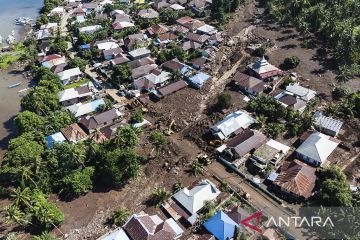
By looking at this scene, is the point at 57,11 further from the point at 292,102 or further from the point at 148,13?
the point at 292,102

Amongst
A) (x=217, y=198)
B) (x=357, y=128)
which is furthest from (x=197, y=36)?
(x=217, y=198)

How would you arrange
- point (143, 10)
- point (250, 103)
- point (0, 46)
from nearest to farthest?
point (250, 103)
point (0, 46)
point (143, 10)

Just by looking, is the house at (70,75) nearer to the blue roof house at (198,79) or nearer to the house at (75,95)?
the house at (75,95)

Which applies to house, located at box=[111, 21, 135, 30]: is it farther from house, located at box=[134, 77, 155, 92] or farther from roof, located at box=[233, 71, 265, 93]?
roof, located at box=[233, 71, 265, 93]

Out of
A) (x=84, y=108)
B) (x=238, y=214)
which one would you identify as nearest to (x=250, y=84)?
(x=238, y=214)

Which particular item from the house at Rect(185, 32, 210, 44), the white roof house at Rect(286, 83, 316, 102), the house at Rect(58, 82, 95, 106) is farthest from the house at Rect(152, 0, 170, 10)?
the white roof house at Rect(286, 83, 316, 102)

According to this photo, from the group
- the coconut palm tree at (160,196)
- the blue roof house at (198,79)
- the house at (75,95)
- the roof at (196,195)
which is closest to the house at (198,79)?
the blue roof house at (198,79)

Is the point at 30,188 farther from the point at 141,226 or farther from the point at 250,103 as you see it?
the point at 250,103
